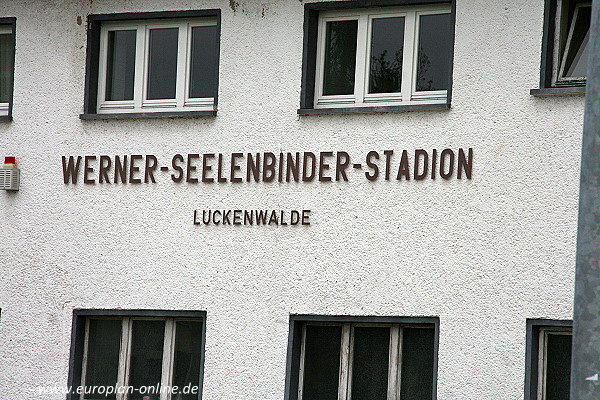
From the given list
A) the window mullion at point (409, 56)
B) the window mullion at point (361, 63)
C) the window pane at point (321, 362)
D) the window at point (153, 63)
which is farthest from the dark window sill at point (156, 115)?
the window pane at point (321, 362)

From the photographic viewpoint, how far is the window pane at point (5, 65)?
13.5 metres

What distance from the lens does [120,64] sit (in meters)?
13.1

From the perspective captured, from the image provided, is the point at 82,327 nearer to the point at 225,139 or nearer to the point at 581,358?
the point at 225,139

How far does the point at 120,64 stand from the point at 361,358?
4124mm

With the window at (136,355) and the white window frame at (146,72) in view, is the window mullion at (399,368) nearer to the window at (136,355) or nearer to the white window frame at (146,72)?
the window at (136,355)

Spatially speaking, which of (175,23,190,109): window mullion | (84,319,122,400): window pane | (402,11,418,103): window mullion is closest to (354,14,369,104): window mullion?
(402,11,418,103): window mullion

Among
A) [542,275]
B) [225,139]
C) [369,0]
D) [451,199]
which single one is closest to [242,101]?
[225,139]

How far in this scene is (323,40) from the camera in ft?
40.2

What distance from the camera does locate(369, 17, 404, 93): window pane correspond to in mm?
11953

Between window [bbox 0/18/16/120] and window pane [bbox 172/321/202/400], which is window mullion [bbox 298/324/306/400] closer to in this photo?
window pane [bbox 172/321/202/400]

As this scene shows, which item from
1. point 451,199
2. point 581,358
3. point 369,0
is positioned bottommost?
point 581,358

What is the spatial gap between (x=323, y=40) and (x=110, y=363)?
158 inches

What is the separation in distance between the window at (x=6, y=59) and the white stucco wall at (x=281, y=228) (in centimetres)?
16

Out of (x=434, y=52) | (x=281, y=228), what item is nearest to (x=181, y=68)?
(x=281, y=228)
